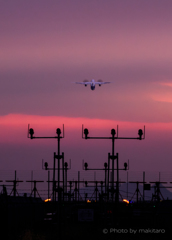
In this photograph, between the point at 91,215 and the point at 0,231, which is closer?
the point at 0,231

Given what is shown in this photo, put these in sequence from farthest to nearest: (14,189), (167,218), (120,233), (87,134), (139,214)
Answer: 1. (14,189)
2. (139,214)
3. (167,218)
4. (87,134)
5. (120,233)

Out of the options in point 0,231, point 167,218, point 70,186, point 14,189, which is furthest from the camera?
point 70,186

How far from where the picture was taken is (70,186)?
380 ft

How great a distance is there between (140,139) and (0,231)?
20.0 metres

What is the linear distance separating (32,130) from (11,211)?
8.40 metres

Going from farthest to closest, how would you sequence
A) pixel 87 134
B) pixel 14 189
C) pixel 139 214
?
pixel 14 189
pixel 139 214
pixel 87 134

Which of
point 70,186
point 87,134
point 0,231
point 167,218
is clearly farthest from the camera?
point 70,186

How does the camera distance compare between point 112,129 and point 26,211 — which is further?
point 26,211

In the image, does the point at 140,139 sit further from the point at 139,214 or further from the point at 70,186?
the point at 70,186

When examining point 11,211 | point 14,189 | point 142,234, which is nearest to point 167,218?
point 142,234

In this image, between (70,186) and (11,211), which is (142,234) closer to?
(11,211)

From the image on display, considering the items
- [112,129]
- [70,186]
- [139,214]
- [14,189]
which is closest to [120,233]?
[112,129]

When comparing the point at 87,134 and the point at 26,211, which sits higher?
the point at 87,134

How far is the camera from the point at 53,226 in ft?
200
